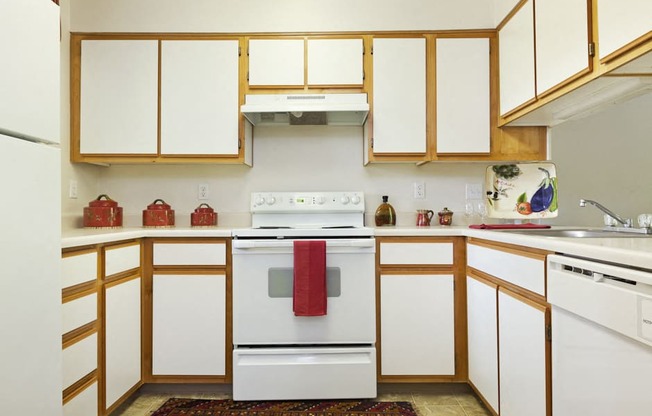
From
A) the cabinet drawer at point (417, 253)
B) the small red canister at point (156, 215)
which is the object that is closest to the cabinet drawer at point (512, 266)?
the cabinet drawer at point (417, 253)

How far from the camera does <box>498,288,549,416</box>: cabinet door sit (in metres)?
1.33

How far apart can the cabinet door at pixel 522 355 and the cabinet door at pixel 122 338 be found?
1.74 m

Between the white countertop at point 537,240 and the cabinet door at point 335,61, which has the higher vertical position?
the cabinet door at point 335,61

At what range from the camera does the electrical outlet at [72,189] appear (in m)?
2.37

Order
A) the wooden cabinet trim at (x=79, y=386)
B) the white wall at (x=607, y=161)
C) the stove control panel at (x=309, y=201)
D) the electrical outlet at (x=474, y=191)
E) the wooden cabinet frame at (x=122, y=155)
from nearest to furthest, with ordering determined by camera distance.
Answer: the wooden cabinet trim at (x=79, y=386)
the white wall at (x=607, y=161)
the wooden cabinet frame at (x=122, y=155)
the stove control panel at (x=309, y=201)
the electrical outlet at (x=474, y=191)

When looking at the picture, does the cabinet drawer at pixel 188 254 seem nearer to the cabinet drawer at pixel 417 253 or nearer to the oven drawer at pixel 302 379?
the oven drawer at pixel 302 379

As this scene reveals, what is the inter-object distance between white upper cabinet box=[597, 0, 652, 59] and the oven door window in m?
1.48

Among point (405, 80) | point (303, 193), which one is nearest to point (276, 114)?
point (303, 193)

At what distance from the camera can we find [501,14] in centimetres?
229

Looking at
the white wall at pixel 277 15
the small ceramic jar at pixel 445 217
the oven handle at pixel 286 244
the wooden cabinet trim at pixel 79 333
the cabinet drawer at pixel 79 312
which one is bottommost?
the wooden cabinet trim at pixel 79 333

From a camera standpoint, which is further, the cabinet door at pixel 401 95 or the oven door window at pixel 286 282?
the cabinet door at pixel 401 95

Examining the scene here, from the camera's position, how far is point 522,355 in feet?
4.79

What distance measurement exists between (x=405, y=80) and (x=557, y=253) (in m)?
1.47

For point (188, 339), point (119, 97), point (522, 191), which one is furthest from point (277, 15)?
point (188, 339)
